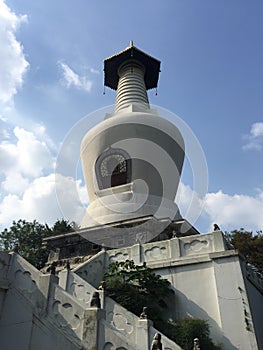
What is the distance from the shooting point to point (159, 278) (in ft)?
34.2

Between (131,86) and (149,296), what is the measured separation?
17.4 meters

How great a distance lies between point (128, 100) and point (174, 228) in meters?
11.3

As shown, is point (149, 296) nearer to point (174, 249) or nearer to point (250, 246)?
point (174, 249)

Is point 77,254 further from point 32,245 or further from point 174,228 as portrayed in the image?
point 32,245

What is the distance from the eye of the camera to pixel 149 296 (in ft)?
32.1

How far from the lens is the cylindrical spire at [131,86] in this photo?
23.1 metres

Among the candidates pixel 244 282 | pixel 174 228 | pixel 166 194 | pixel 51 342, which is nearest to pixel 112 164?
pixel 166 194

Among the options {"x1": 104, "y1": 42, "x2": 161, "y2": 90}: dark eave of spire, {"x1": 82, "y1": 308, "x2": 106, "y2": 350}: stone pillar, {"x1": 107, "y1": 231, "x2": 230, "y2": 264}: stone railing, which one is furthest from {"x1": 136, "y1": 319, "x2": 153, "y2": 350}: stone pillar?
{"x1": 104, "y1": 42, "x2": 161, "y2": 90}: dark eave of spire

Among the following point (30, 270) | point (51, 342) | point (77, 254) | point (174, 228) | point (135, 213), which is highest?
point (135, 213)

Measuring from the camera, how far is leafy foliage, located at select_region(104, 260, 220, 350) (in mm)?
8631

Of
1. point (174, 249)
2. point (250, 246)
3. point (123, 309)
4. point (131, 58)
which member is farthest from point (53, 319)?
point (131, 58)

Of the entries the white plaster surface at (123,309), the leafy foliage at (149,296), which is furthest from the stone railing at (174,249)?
the leafy foliage at (149,296)

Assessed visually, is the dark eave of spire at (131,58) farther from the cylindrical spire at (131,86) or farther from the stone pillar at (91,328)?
the stone pillar at (91,328)

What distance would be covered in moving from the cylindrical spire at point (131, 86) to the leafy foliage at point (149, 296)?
14295 mm
